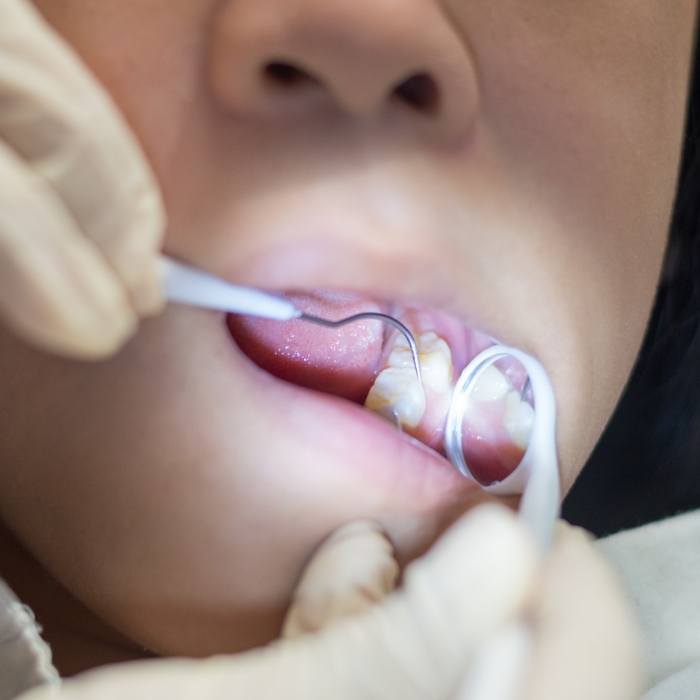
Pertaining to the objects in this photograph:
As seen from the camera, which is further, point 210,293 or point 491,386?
point 491,386

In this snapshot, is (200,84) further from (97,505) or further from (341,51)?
(97,505)

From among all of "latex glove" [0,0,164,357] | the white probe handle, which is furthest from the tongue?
"latex glove" [0,0,164,357]

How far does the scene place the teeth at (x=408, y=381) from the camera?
2.23 ft

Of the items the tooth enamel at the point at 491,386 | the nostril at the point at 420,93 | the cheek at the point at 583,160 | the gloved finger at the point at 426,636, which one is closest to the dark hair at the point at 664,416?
the cheek at the point at 583,160

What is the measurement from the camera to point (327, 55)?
1.48 feet

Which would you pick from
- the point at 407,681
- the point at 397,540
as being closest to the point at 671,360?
the point at 397,540

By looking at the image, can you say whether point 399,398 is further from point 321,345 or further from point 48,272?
point 48,272

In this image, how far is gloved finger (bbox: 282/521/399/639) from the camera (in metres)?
0.52

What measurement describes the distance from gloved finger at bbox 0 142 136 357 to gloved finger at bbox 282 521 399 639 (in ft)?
0.69

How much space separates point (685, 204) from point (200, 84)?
0.78 meters

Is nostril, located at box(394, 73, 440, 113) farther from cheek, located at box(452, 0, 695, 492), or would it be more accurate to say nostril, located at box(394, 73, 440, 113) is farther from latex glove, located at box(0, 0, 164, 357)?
latex glove, located at box(0, 0, 164, 357)

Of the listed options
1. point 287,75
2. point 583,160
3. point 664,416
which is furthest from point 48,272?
point 664,416

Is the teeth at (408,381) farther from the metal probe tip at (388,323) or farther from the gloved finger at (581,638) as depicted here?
the gloved finger at (581,638)

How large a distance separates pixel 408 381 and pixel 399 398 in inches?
0.6
